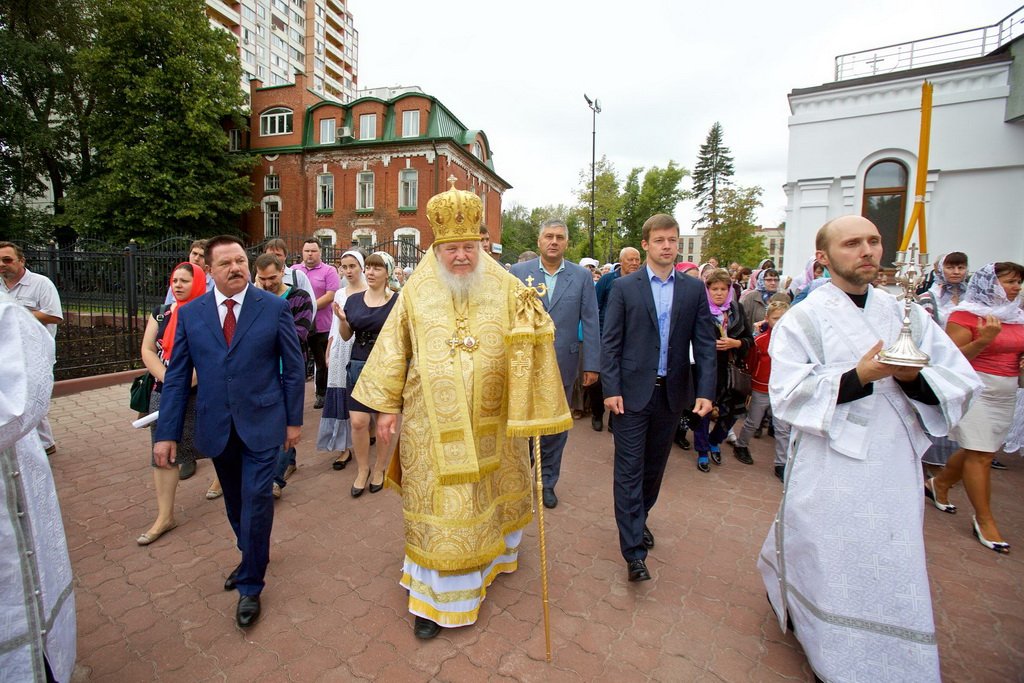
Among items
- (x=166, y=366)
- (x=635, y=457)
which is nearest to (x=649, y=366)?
(x=635, y=457)

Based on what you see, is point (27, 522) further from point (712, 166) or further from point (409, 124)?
point (712, 166)

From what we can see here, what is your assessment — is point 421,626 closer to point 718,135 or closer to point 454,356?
point 454,356

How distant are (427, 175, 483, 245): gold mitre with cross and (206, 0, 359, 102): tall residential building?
43387mm

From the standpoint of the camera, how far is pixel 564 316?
4.27 metres

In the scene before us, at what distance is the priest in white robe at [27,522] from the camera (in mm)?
1610

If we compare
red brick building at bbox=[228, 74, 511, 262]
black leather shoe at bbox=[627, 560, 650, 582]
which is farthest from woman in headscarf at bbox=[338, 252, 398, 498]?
red brick building at bbox=[228, 74, 511, 262]

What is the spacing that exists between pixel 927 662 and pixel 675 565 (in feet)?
4.75

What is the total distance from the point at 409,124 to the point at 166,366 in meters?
26.5

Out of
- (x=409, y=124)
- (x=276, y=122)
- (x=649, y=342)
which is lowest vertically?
(x=649, y=342)

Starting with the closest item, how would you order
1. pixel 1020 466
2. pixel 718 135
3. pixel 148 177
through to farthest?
pixel 1020 466 < pixel 148 177 < pixel 718 135

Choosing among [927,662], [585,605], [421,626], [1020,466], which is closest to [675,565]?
[585,605]

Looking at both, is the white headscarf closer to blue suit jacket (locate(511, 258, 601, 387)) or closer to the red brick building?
blue suit jacket (locate(511, 258, 601, 387))

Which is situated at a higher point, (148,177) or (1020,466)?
(148,177)

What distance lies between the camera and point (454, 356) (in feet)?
8.68
